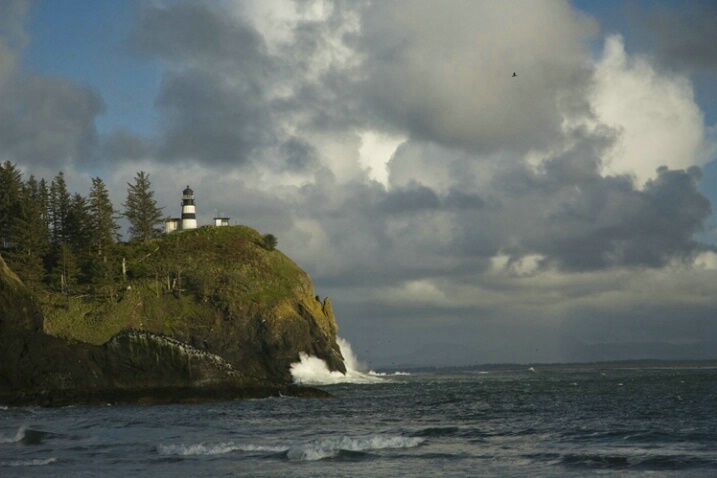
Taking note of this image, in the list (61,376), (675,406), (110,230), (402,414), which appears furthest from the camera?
(110,230)

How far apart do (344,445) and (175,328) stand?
2284 inches

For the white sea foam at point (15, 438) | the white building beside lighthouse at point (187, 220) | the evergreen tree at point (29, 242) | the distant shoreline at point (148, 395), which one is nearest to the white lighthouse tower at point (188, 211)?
the white building beside lighthouse at point (187, 220)

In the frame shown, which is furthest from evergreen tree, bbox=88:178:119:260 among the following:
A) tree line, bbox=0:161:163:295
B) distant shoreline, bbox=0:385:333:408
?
distant shoreline, bbox=0:385:333:408

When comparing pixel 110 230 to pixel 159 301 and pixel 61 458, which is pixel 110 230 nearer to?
pixel 159 301

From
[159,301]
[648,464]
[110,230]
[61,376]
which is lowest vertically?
[648,464]

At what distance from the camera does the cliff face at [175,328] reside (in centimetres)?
5897

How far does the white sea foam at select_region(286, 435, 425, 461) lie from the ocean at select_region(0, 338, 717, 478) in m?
0.05

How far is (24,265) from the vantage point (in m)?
90.2

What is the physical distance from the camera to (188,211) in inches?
4604

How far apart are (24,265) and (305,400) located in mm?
44431

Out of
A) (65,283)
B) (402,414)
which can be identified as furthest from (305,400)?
(65,283)

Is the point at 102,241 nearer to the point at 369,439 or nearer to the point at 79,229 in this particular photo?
the point at 79,229

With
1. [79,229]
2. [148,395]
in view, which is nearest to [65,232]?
[79,229]

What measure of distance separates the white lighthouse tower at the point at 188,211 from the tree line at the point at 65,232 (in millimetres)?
5628
